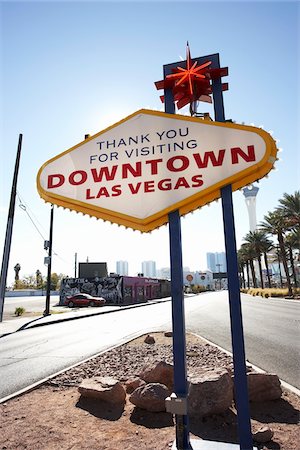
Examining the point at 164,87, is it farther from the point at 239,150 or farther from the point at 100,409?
the point at 100,409

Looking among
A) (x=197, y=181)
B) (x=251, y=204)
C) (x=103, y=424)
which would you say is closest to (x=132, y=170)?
(x=197, y=181)

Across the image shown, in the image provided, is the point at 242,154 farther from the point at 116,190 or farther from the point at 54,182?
the point at 54,182

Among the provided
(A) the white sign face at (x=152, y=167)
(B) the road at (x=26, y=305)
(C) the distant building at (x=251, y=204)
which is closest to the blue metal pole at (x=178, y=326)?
(A) the white sign face at (x=152, y=167)

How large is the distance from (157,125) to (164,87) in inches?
23.1

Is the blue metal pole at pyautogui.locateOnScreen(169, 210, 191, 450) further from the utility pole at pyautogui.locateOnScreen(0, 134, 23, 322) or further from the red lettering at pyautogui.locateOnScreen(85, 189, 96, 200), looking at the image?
the utility pole at pyautogui.locateOnScreen(0, 134, 23, 322)

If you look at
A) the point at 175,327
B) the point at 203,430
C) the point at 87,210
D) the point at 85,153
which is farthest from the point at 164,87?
the point at 203,430

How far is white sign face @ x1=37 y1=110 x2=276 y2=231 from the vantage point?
3.71 metres

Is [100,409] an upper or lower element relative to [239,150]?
lower

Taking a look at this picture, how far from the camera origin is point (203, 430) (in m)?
3.89

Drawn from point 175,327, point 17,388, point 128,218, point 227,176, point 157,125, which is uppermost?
point 157,125

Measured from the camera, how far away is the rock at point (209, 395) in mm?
4238

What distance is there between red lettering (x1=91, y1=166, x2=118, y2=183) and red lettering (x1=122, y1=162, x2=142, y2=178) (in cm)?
13

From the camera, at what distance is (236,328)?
133 inches

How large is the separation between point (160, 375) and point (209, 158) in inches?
155
